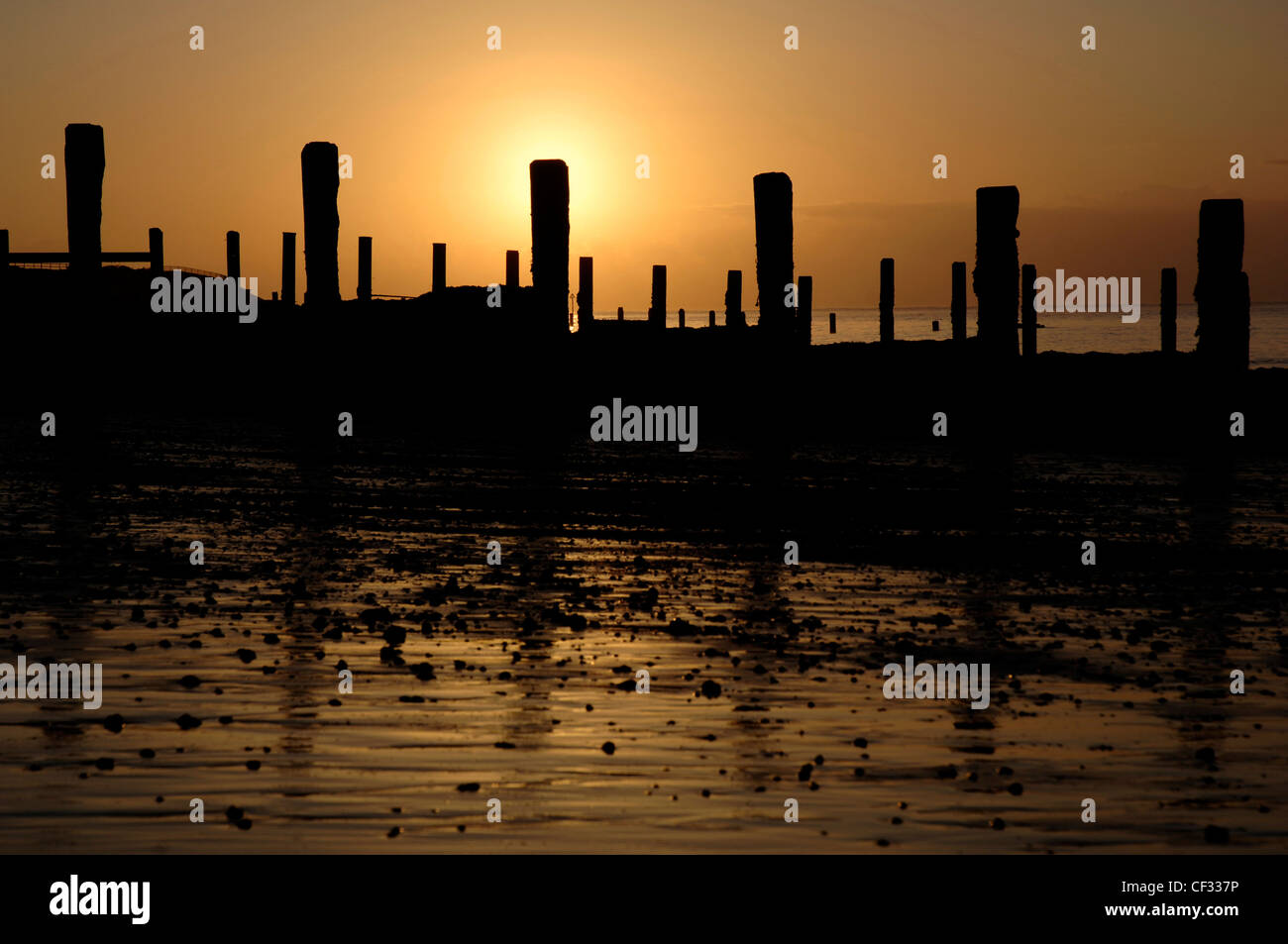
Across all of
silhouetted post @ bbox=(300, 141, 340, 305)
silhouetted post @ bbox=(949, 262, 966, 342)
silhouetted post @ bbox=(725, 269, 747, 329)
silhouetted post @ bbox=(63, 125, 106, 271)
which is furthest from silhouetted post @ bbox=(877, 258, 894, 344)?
silhouetted post @ bbox=(63, 125, 106, 271)

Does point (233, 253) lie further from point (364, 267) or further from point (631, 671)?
point (631, 671)

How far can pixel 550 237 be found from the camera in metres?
23.6

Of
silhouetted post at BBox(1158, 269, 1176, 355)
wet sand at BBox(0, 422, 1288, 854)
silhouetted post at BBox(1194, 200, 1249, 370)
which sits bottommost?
wet sand at BBox(0, 422, 1288, 854)

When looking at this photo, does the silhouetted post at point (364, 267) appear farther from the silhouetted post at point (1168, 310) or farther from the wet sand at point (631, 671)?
the wet sand at point (631, 671)

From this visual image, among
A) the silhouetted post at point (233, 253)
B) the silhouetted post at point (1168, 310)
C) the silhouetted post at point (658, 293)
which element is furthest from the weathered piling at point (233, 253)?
the silhouetted post at point (1168, 310)

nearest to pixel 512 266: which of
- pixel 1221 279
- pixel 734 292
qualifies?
pixel 734 292

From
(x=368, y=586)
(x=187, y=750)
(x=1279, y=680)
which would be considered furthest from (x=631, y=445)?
(x=187, y=750)

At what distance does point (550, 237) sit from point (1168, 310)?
1104 inches

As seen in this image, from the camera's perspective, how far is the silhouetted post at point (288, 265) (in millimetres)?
37906

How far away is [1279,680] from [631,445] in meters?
16.5

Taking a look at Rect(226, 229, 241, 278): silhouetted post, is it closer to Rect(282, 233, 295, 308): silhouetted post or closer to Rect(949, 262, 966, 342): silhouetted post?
Rect(282, 233, 295, 308): silhouetted post

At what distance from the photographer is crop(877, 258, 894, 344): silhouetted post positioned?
47188mm

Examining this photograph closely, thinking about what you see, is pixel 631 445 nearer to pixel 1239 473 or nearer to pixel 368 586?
pixel 1239 473

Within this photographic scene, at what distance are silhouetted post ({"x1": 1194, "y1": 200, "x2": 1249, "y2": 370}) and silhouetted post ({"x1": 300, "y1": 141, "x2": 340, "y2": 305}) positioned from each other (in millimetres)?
13777
